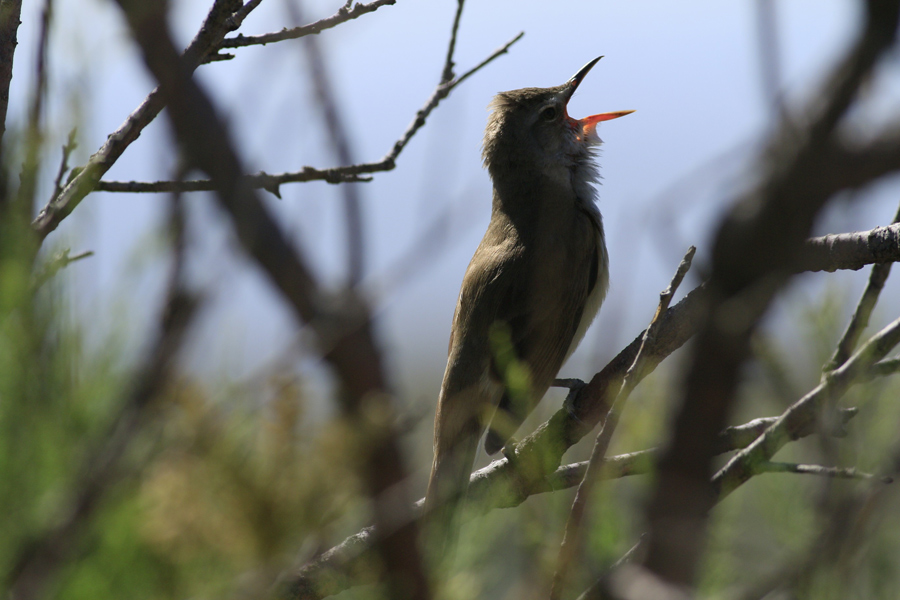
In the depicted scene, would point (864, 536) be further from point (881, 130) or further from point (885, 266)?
point (885, 266)

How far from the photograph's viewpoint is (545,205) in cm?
495

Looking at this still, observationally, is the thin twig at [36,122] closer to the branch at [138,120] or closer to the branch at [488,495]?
the branch at [138,120]

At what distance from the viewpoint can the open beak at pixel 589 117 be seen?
18.1 ft

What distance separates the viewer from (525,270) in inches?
180

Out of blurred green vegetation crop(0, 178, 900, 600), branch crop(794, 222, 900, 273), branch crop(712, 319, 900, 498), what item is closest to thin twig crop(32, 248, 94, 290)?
blurred green vegetation crop(0, 178, 900, 600)

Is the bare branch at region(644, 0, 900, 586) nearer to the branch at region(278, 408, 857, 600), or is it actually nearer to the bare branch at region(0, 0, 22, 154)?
the branch at region(278, 408, 857, 600)

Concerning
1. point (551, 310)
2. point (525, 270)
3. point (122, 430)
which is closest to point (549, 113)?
point (525, 270)

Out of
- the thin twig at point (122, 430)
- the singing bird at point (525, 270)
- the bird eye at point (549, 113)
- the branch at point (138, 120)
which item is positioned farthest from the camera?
the bird eye at point (549, 113)

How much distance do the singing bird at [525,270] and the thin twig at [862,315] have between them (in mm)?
1438

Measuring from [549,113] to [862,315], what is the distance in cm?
309

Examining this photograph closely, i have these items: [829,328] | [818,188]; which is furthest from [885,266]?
[818,188]

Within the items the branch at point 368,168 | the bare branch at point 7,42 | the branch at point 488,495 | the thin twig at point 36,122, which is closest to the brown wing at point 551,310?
the branch at point 488,495

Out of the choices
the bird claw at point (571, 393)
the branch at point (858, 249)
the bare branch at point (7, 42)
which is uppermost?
the bare branch at point (7, 42)

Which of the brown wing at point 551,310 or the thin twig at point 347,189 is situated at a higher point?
the thin twig at point 347,189
